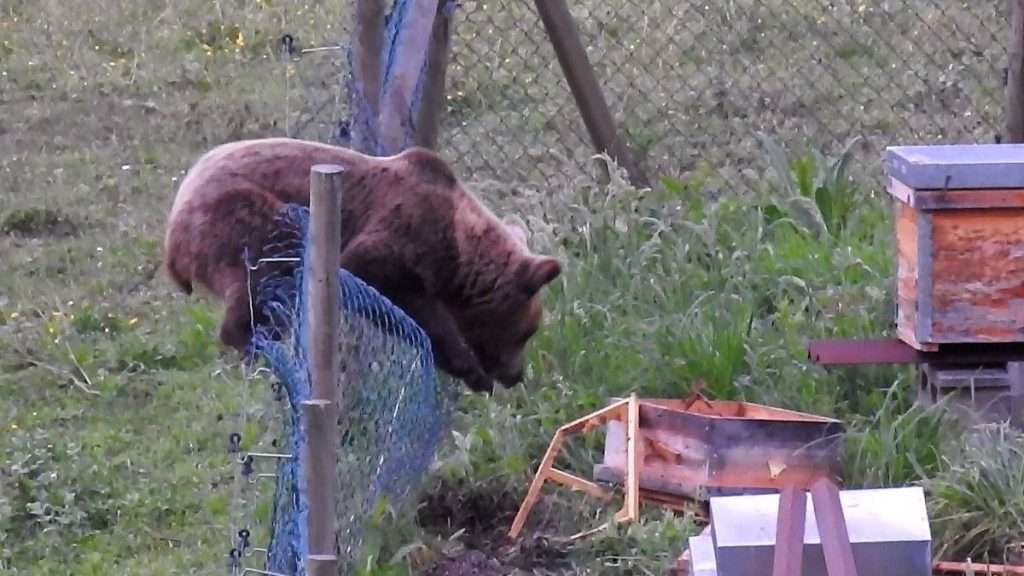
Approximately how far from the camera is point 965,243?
4805 mm

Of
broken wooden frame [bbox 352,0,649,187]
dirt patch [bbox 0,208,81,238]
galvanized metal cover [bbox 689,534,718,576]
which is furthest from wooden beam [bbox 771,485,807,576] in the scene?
dirt patch [bbox 0,208,81,238]

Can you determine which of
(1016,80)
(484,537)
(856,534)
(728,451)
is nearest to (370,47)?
(484,537)

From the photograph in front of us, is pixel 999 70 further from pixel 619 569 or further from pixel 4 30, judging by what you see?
pixel 4 30

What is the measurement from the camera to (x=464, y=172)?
7.98 metres

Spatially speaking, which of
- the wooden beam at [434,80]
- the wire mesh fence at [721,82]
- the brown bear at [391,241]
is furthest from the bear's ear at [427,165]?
the wire mesh fence at [721,82]

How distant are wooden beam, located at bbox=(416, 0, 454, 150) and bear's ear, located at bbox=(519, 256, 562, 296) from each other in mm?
1108

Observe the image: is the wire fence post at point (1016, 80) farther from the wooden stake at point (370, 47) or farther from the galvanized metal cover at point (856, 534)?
the galvanized metal cover at point (856, 534)

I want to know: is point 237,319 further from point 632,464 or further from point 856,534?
point 856,534

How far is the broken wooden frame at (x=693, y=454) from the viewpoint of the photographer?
15.6ft

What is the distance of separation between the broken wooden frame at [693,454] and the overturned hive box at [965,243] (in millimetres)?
434

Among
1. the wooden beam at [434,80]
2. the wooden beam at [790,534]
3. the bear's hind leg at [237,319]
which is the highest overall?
the wooden beam at [434,80]

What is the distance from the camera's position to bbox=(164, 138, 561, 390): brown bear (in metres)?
4.80

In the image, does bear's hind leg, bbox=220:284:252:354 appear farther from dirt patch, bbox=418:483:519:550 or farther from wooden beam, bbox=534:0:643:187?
wooden beam, bbox=534:0:643:187

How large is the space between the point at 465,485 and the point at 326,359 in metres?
1.62
